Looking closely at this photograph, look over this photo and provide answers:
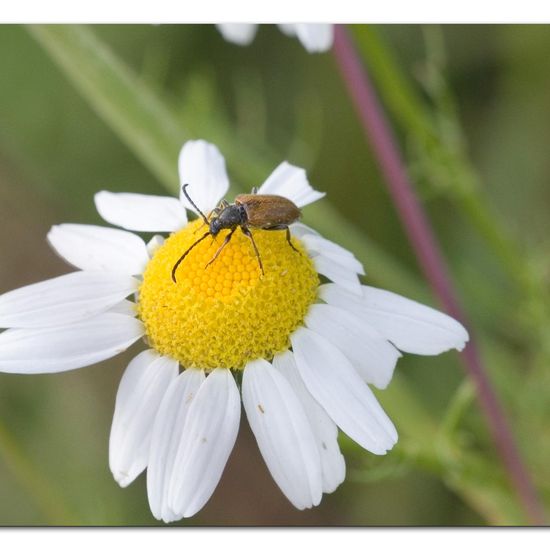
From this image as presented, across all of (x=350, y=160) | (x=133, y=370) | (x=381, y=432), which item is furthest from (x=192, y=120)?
(x=381, y=432)

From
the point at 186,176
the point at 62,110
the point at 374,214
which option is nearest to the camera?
the point at 186,176

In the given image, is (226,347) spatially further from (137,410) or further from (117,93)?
(117,93)

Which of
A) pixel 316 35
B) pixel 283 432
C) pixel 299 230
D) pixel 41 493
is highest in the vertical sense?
pixel 316 35

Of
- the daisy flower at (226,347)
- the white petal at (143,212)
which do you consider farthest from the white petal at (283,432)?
the white petal at (143,212)

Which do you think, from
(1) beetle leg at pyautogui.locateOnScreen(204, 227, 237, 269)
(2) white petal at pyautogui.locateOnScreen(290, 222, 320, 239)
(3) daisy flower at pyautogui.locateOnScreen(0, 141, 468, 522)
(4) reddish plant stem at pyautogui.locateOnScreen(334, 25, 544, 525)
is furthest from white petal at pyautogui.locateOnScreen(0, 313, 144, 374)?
(4) reddish plant stem at pyautogui.locateOnScreen(334, 25, 544, 525)

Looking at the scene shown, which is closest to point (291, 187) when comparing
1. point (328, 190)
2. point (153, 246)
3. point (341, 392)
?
point (153, 246)
